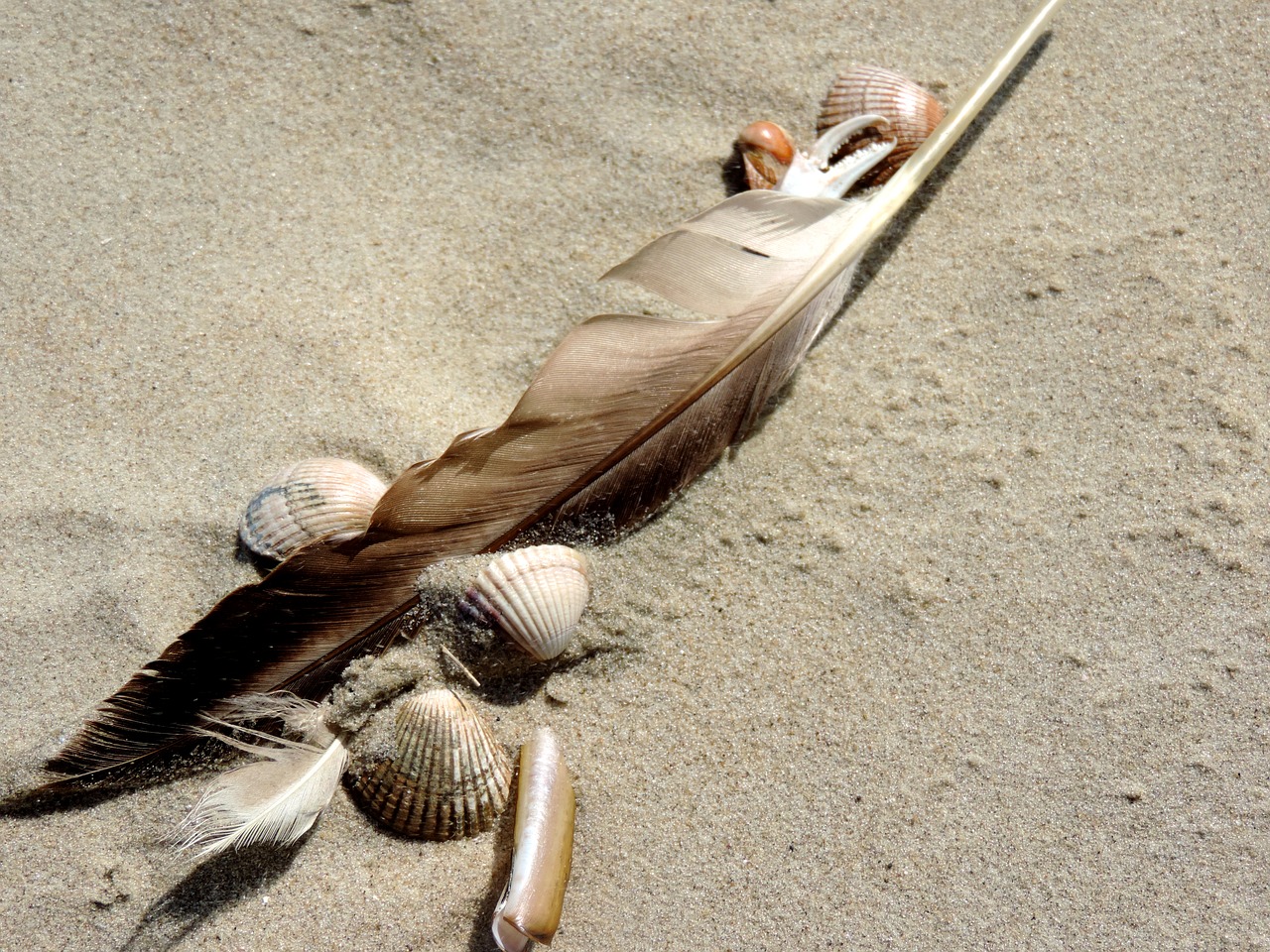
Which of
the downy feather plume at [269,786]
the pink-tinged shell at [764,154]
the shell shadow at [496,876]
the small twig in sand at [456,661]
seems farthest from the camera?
the pink-tinged shell at [764,154]

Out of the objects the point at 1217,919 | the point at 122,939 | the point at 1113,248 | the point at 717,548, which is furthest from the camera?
the point at 1113,248

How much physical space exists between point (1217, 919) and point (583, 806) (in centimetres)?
146

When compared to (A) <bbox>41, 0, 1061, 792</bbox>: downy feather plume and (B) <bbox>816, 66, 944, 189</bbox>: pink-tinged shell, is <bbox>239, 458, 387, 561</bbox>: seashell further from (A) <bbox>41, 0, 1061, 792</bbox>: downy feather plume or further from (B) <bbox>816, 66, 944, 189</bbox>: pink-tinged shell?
(B) <bbox>816, 66, 944, 189</bbox>: pink-tinged shell

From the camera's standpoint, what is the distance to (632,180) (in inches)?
87.5

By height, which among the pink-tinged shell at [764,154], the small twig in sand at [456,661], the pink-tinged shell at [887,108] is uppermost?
the pink-tinged shell at [887,108]

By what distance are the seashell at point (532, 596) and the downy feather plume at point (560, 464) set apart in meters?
0.07

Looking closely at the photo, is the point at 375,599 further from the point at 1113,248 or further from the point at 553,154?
the point at 1113,248

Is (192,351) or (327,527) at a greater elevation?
(192,351)

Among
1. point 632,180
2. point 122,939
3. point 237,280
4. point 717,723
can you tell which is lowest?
point 122,939

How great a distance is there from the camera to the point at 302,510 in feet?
6.19

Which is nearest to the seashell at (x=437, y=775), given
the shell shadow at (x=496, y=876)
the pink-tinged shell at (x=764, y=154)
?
the shell shadow at (x=496, y=876)

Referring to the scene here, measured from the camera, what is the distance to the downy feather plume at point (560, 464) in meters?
1.73

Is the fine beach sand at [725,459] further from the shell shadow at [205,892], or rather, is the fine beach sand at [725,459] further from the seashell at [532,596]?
the seashell at [532,596]

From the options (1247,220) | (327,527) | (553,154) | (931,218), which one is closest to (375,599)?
(327,527)
